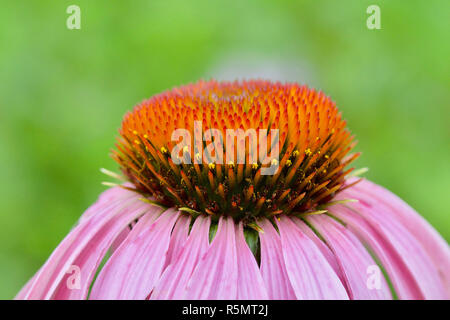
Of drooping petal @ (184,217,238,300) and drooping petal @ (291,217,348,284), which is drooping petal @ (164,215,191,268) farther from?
drooping petal @ (291,217,348,284)

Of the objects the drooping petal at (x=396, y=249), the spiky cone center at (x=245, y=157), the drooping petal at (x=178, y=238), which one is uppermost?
the spiky cone center at (x=245, y=157)

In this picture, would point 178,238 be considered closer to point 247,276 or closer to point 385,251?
point 247,276

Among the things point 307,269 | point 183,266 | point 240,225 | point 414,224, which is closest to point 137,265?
point 183,266

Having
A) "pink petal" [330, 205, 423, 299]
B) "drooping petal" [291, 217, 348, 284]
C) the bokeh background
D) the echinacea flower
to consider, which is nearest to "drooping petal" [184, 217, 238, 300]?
the echinacea flower

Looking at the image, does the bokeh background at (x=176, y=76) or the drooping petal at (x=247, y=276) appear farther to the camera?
the bokeh background at (x=176, y=76)

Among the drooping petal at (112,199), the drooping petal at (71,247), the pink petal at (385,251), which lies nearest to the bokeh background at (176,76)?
the drooping petal at (112,199)

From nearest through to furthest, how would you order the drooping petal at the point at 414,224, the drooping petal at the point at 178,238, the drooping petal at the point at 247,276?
the drooping petal at the point at 247,276, the drooping petal at the point at 178,238, the drooping petal at the point at 414,224

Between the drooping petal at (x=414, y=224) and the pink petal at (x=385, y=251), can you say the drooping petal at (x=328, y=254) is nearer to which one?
the pink petal at (x=385, y=251)
